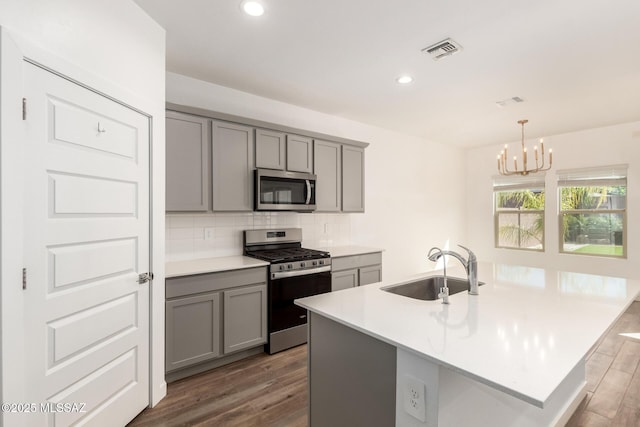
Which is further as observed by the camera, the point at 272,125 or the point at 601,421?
the point at 272,125

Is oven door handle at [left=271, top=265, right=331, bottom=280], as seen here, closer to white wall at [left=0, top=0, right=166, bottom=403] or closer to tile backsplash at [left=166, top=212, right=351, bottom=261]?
tile backsplash at [left=166, top=212, right=351, bottom=261]

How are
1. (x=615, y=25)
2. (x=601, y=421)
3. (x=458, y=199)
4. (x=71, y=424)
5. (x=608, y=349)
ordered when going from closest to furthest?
(x=71, y=424)
(x=601, y=421)
(x=615, y=25)
(x=608, y=349)
(x=458, y=199)

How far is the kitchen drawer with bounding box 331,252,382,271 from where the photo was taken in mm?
3516

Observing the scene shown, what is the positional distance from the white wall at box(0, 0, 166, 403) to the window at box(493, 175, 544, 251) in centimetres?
597

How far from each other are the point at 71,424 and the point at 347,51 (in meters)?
3.01

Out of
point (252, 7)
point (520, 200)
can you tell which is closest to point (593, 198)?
point (520, 200)

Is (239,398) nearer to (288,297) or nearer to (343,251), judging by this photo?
Answer: (288,297)

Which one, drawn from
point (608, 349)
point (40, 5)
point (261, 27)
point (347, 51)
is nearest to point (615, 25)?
point (347, 51)

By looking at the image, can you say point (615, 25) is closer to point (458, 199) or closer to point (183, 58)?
point (183, 58)

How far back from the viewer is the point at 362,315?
1.48 meters

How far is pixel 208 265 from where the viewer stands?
2748mm

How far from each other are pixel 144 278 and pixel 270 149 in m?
1.71

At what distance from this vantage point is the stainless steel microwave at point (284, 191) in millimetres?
3137

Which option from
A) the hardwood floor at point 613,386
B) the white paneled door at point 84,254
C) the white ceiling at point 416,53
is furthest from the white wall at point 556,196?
the white paneled door at point 84,254
